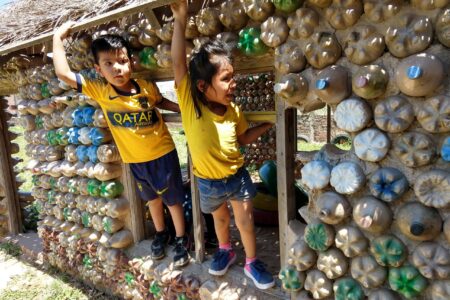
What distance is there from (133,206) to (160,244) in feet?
1.56

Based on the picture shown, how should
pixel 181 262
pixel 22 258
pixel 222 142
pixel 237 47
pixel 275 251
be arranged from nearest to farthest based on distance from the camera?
1. pixel 237 47
2. pixel 222 142
3. pixel 181 262
4. pixel 275 251
5. pixel 22 258

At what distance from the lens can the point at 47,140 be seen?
3.90 metres

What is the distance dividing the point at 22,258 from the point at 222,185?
157 inches

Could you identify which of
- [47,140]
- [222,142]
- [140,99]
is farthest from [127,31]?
[47,140]

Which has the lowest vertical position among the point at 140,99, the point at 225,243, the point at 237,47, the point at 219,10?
the point at 225,243

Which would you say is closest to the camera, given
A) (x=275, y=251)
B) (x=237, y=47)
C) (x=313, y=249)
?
(x=313, y=249)

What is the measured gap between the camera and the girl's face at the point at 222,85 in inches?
87.0

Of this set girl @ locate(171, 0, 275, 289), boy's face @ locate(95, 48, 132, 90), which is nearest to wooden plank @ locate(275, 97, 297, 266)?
girl @ locate(171, 0, 275, 289)

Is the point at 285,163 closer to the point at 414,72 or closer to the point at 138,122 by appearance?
the point at 414,72

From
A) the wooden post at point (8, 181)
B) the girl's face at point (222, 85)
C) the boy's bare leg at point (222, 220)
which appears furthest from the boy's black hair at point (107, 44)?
the wooden post at point (8, 181)

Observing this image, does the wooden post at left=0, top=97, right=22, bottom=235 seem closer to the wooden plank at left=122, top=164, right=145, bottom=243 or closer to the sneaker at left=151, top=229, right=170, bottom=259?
the wooden plank at left=122, top=164, right=145, bottom=243

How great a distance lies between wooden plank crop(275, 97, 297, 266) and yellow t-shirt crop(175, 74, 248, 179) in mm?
319

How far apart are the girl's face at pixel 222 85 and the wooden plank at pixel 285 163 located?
31 cm

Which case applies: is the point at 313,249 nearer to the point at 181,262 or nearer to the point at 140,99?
the point at 181,262
